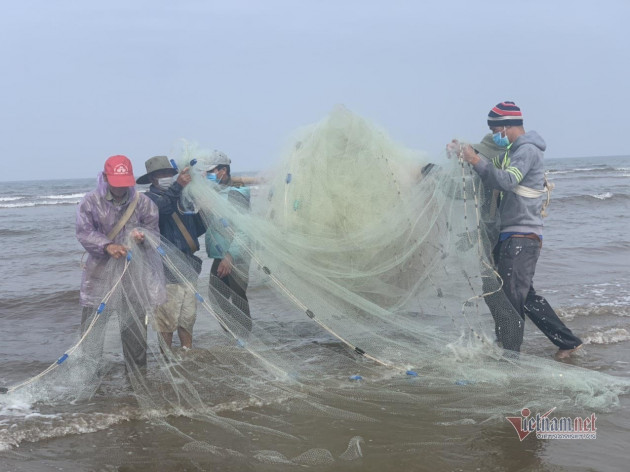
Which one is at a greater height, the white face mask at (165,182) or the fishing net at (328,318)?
the white face mask at (165,182)

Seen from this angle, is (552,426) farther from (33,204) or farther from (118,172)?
(33,204)

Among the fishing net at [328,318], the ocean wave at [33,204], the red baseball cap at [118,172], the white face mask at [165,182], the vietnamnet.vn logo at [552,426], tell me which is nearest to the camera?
the vietnamnet.vn logo at [552,426]

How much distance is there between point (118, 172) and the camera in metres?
4.33

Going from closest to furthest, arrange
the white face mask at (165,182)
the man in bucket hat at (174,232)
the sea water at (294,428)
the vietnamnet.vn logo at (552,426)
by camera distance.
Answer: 1. the sea water at (294,428)
2. the vietnamnet.vn logo at (552,426)
3. the man in bucket hat at (174,232)
4. the white face mask at (165,182)

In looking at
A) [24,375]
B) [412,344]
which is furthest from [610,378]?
[24,375]

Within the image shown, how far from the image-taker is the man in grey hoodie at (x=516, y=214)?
4.68m

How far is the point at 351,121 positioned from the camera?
527cm

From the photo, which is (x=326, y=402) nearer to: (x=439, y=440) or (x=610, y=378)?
(x=439, y=440)

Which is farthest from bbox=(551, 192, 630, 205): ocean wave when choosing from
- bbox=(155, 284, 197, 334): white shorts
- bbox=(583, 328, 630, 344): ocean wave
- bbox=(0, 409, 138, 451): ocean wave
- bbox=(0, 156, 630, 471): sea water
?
bbox=(0, 409, 138, 451): ocean wave

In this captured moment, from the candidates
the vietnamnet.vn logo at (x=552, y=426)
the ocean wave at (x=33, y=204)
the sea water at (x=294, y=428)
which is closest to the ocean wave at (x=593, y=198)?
the sea water at (x=294, y=428)

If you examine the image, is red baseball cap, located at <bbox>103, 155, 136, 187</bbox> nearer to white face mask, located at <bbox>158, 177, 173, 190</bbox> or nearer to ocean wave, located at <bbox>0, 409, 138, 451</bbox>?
white face mask, located at <bbox>158, 177, 173, 190</bbox>

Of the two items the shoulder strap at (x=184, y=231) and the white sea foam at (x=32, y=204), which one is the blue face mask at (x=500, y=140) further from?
the white sea foam at (x=32, y=204)

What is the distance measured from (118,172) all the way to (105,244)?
51 centimetres

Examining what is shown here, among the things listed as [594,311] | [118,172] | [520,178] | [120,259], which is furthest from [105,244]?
[594,311]
